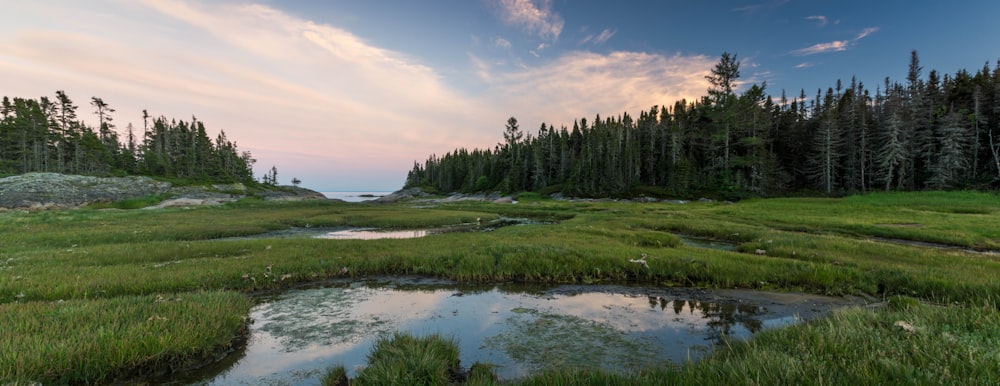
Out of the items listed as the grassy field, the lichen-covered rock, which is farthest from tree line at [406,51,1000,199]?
the lichen-covered rock

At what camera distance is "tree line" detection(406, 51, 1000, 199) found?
64.0 meters

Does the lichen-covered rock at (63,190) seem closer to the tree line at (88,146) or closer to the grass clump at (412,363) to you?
the tree line at (88,146)

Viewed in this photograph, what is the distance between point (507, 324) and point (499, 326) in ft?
0.85

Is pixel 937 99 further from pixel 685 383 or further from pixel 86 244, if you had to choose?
pixel 86 244

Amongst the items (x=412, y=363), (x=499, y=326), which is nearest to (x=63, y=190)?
(x=499, y=326)

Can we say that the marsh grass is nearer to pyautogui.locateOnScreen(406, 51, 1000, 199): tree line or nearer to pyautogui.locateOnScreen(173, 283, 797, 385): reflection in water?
pyautogui.locateOnScreen(173, 283, 797, 385): reflection in water

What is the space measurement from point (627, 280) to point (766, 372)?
9.66 m

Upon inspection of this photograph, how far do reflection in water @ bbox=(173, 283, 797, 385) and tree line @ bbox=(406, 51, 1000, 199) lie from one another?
72867 millimetres

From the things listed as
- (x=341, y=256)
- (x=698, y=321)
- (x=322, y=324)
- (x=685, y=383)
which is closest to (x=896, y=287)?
(x=698, y=321)

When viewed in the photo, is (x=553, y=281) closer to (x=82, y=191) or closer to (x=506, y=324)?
(x=506, y=324)

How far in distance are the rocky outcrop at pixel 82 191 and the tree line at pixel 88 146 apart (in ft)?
76.9

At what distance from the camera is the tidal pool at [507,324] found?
294 inches

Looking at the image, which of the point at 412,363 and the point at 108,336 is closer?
the point at 412,363

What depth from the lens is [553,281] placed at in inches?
562
